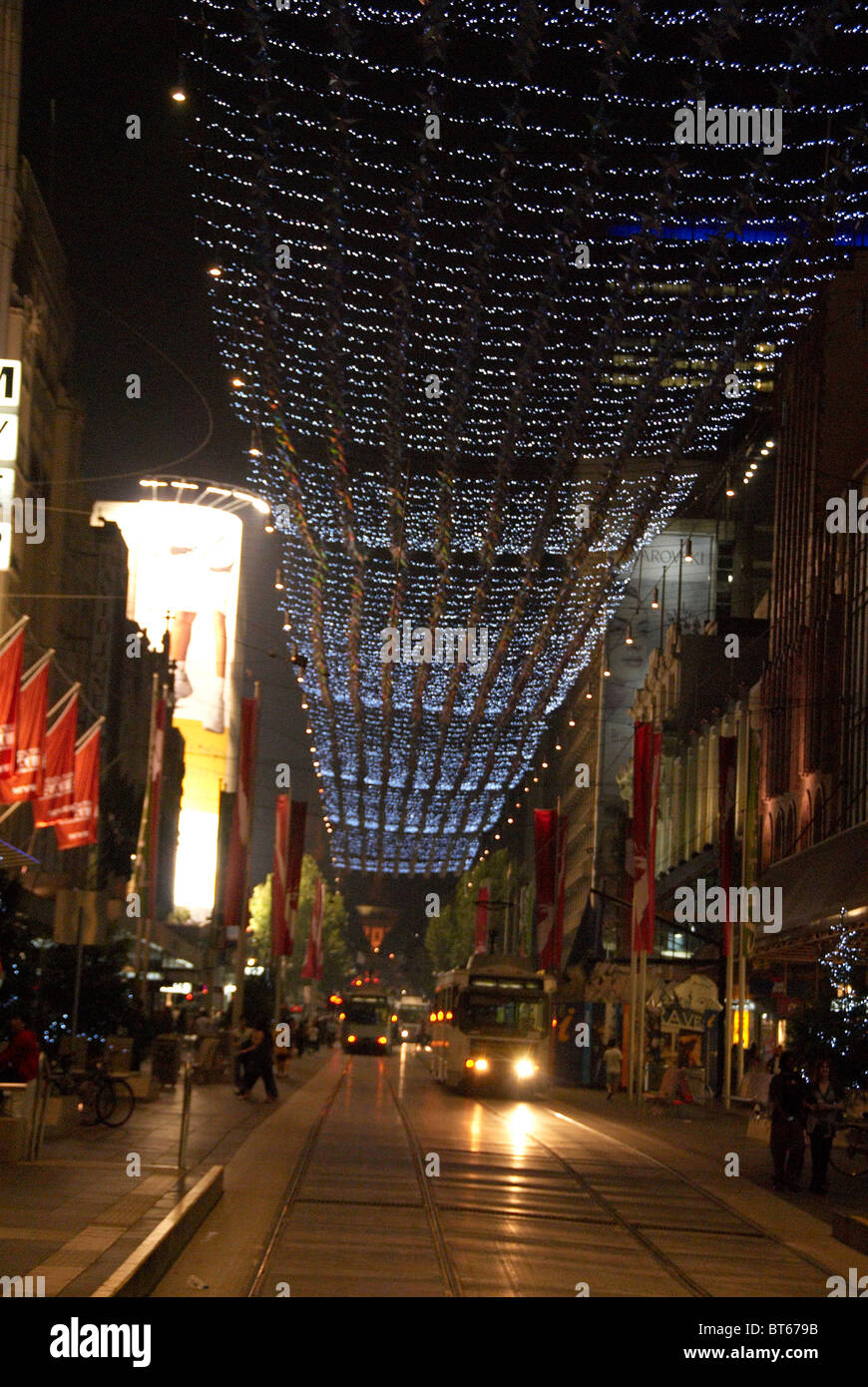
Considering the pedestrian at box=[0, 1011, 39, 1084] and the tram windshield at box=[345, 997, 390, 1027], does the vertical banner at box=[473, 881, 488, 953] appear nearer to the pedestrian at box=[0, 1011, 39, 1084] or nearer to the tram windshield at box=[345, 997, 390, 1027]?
the tram windshield at box=[345, 997, 390, 1027]

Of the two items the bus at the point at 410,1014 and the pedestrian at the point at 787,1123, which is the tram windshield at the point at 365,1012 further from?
the pedestrian at the point at 787,1123

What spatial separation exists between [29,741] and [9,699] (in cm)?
90

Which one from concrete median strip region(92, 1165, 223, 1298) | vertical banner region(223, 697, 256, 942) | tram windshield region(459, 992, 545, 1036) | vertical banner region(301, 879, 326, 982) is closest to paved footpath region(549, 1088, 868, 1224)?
tram windshield region(459, 992, 545, 1036)

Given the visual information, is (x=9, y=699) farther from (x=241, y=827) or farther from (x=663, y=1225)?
(x=241, y=827)

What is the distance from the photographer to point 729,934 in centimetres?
4044

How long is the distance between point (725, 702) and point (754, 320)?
3609 centimetres

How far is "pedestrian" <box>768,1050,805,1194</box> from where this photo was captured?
23.2m

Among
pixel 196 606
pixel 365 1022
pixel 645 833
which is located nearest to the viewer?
pixel 645 833

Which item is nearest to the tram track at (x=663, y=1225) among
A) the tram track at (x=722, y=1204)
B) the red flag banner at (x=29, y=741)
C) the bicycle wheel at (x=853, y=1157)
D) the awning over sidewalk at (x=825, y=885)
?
the tram track at (x=722, y=1204)

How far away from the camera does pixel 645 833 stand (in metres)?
38.7

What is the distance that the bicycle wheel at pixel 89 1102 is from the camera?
2575cm

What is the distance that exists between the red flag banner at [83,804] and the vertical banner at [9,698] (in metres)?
3.50

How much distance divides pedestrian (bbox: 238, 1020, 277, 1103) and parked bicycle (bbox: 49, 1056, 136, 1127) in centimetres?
1004

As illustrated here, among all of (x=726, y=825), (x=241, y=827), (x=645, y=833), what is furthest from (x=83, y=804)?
(x=726, y=825)
